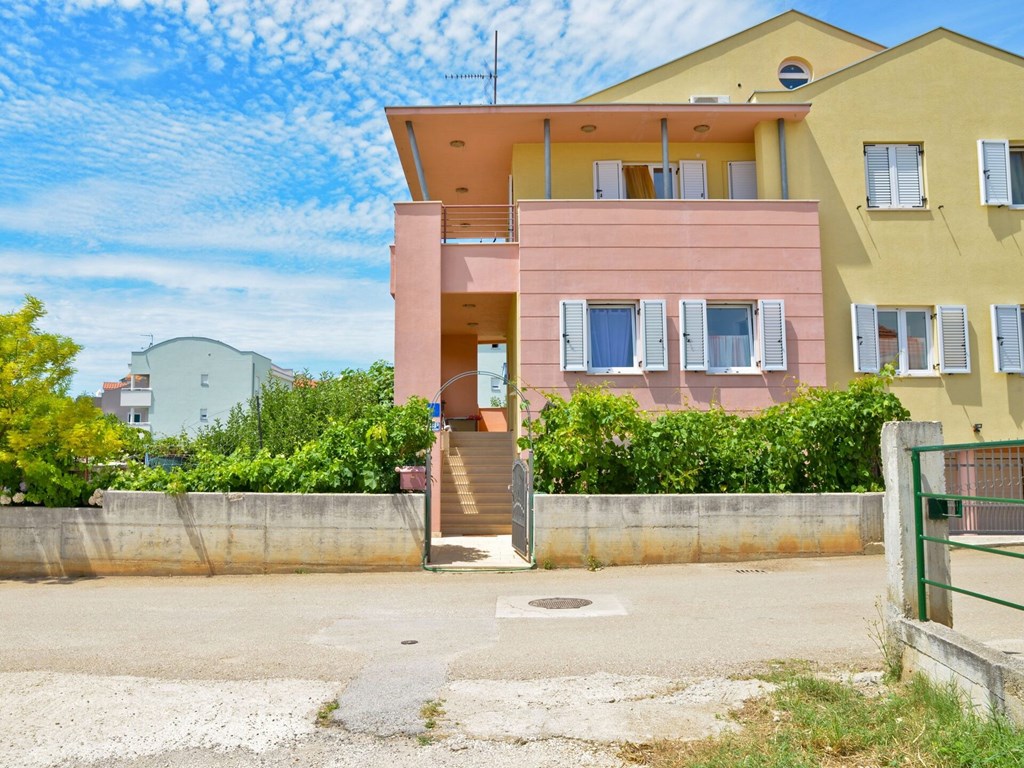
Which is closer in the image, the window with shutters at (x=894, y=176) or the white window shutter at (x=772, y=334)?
the white window shutter at (x=772, y=334)

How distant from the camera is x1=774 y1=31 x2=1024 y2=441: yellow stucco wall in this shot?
16.2m

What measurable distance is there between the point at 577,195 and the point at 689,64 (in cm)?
453

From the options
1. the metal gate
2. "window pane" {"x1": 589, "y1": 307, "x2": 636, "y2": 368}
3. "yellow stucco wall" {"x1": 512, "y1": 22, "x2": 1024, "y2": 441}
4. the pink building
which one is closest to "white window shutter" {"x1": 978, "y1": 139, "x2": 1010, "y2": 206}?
"yellow stucco wall" {"x1": 512, "y1": 22, "x2": 1024, "y2": 441}

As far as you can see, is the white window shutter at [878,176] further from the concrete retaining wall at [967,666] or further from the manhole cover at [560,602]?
the concrete retaining wall at [967,666]

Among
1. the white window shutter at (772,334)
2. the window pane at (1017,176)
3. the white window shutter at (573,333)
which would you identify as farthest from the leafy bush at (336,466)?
the window pane at (1017,176)

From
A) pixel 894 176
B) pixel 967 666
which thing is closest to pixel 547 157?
pixel 894 176

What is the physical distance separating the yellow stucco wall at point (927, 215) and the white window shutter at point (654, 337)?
3347 millimetres

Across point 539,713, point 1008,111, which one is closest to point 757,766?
point 539,713

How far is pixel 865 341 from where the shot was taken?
52.9 feet

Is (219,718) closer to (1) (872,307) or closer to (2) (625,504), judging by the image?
(2) (625,504)

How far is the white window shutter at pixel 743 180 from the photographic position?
17.5 meters

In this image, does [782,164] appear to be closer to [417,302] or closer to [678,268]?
[678,268]

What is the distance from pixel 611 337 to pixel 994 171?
326 inches

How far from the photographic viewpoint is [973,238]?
16.5 m
